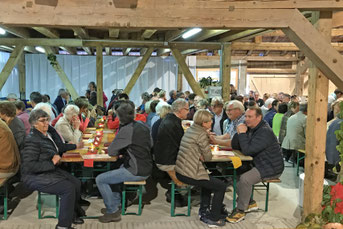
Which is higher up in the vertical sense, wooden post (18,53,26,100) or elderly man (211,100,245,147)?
wooden post (18,53,26,100)

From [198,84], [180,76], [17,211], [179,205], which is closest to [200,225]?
[179,205]

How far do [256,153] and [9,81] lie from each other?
34.1 ft

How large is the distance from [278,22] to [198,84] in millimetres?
5658

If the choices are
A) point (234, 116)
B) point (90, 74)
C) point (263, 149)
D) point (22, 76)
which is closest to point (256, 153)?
point (263, 149)

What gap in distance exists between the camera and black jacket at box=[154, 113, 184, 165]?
14.0 ft

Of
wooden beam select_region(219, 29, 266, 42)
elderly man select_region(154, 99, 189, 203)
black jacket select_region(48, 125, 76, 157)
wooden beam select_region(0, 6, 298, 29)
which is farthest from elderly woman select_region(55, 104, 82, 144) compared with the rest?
wooden beam select_region(219, 29, 266, 42)

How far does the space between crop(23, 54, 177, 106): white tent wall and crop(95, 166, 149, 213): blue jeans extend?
363 inches

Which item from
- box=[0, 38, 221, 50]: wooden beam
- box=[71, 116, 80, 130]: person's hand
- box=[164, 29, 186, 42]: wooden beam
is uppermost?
box=[164, 29, 186, 42]: wooden beam

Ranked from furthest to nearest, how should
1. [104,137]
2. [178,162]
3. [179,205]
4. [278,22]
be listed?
1. [104,137]
2. [179,205]
3. [178,162]
4. [278,22]

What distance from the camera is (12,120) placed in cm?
446

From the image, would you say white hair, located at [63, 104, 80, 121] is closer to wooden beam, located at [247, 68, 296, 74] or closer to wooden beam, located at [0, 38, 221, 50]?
wooden beam, located at [0, 38, 221, 50]

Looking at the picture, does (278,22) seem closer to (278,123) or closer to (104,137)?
(104,137)

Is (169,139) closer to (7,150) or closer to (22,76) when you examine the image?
(7,150)

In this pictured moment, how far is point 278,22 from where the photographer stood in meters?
3.73
